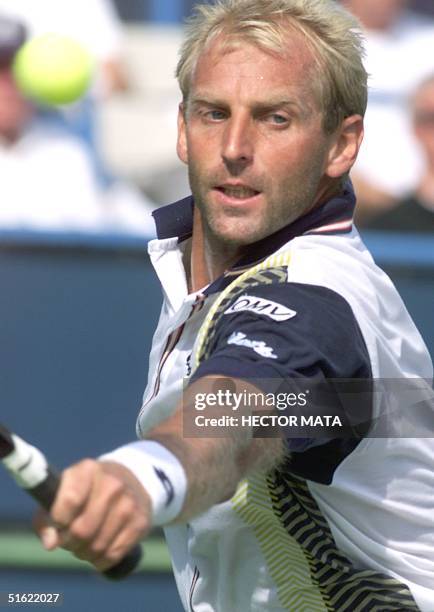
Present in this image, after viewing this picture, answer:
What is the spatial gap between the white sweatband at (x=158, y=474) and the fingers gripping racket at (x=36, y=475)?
0.21 feet

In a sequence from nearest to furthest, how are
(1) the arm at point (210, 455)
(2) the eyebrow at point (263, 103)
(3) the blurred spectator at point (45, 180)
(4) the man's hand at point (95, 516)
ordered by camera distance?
(4) the man's hand at point (95, 516) → (1) the arm at point (210, 455) → (2) the eyebrow at point (263, 103) → (3) the blurred spectator at point (45, 180)

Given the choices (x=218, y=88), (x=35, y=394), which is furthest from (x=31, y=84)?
(x=218, y=88)

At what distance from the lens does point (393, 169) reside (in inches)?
199

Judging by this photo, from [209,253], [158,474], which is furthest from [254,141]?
[158,474]

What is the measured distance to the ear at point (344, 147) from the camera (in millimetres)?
2676

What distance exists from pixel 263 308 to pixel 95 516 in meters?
0.58

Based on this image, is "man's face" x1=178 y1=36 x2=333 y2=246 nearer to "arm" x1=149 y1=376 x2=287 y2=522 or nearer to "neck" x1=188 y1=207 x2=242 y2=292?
"neck" x1=188 y1=207 x2=242 y2=292

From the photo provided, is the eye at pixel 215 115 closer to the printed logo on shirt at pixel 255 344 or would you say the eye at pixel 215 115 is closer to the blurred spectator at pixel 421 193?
the printed logo on shirt at pixel 255 344

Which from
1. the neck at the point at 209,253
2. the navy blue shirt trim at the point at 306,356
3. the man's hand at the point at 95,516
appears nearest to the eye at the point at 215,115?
the neck at the point at 209,253

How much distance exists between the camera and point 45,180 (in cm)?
503

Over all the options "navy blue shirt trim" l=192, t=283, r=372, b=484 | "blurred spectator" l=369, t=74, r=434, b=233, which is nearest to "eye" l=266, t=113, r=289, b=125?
"navy blue shirt trim" l=192, t=283, r=372, b=484

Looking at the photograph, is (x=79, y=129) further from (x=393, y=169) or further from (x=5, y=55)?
(x=393, y=169)

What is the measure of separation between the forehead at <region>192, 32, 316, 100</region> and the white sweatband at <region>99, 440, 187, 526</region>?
0.87m

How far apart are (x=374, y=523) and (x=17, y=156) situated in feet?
9.53
